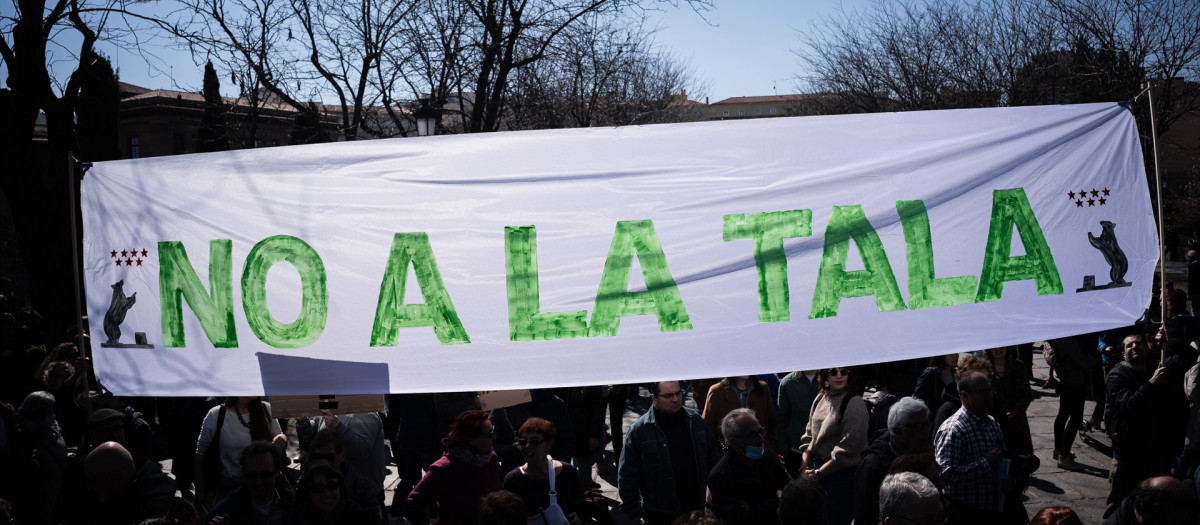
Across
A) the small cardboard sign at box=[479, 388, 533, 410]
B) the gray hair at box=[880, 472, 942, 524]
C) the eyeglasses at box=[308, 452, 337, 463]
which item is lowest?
the eyeglasses at box=[308, 452, 337, 463]

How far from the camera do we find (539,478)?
18.1 feet

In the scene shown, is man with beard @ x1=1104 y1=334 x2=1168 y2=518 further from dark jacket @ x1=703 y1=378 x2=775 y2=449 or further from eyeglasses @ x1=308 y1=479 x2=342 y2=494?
eyeglasses @ x1=308 y1=479 x2=342 y2=494

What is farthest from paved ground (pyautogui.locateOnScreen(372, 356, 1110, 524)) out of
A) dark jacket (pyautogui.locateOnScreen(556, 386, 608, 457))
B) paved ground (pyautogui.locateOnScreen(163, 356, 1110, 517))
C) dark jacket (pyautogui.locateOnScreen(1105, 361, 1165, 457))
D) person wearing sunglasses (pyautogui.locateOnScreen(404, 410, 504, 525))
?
person wearing sunglasses (pyautogui.locateOnScreen(404, 410, 504, 525))

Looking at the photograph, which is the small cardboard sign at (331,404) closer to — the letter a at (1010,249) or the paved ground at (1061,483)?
the letter a at (1010,249)

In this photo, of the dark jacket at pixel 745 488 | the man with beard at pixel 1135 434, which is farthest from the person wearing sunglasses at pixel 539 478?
the man with beard at pixel 1135 434

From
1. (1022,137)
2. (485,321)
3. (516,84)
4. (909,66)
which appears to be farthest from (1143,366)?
(909,66)

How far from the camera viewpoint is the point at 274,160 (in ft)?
15.3

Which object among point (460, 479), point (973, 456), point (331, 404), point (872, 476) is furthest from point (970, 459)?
point (331, 404)

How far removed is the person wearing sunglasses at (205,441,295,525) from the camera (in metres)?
5.11

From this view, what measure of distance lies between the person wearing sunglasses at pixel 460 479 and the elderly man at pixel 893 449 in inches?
80.5

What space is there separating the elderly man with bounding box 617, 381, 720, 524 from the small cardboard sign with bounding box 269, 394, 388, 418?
176 centimetres

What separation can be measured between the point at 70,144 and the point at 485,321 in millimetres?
11001

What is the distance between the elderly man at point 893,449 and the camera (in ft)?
18.0

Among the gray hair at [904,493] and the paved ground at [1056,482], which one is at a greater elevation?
the gray hair at [904,493]
